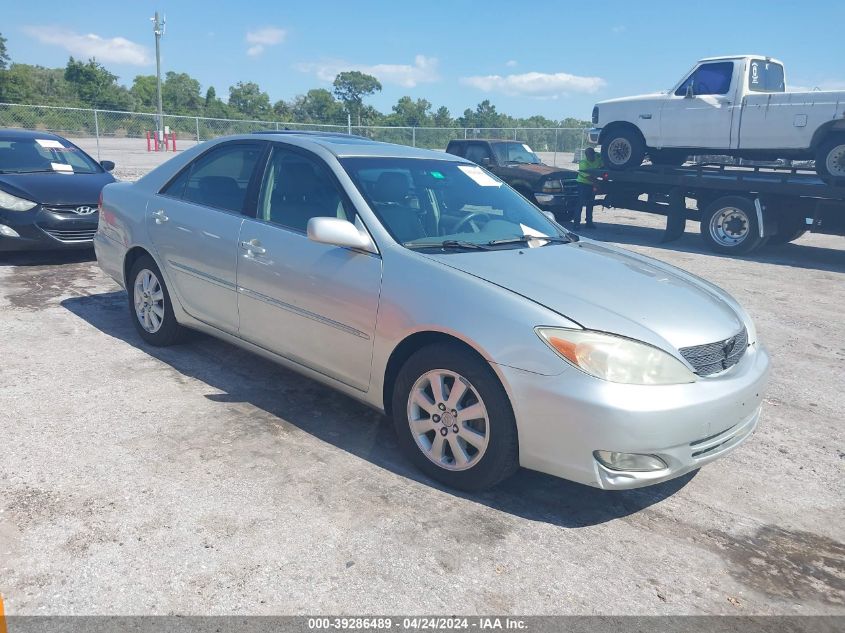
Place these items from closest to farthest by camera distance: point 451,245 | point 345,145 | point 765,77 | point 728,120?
1. point 451,245
2. point 345,145
3. point 728,120
4. point 765,77

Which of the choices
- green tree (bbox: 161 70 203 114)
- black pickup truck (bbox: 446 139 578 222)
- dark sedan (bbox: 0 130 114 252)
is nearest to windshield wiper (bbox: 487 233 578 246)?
dark sedan (bbox: 0 130 114 252)

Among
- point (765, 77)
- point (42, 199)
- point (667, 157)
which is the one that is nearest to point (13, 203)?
point (42, 199)

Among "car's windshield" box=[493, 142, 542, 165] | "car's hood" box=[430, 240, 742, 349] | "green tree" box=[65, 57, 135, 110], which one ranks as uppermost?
"green tree" box=[65, 57, 135, 110]

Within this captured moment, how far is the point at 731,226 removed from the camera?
469 inches

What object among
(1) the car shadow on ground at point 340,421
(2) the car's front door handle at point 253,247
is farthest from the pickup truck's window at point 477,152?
(2) the car's front door handle at point 253,247

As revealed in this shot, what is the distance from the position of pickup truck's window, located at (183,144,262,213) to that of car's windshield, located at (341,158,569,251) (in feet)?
2.65

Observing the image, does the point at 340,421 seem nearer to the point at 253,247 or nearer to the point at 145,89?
the point at 253,247

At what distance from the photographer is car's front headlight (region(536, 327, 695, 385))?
3018mm

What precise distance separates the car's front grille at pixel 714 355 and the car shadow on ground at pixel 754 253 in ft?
27.6

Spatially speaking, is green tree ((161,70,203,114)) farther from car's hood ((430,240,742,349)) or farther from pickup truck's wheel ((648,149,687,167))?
car's hood ((430,240,742,349))

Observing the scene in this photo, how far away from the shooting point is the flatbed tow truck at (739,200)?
1096cm

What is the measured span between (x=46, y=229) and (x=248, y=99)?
7817cm

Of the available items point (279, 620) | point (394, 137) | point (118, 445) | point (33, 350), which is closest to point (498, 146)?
point (33, 350)

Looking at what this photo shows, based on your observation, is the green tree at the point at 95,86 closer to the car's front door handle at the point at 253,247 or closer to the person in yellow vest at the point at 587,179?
the person in yellow vest at the point at 587,179
